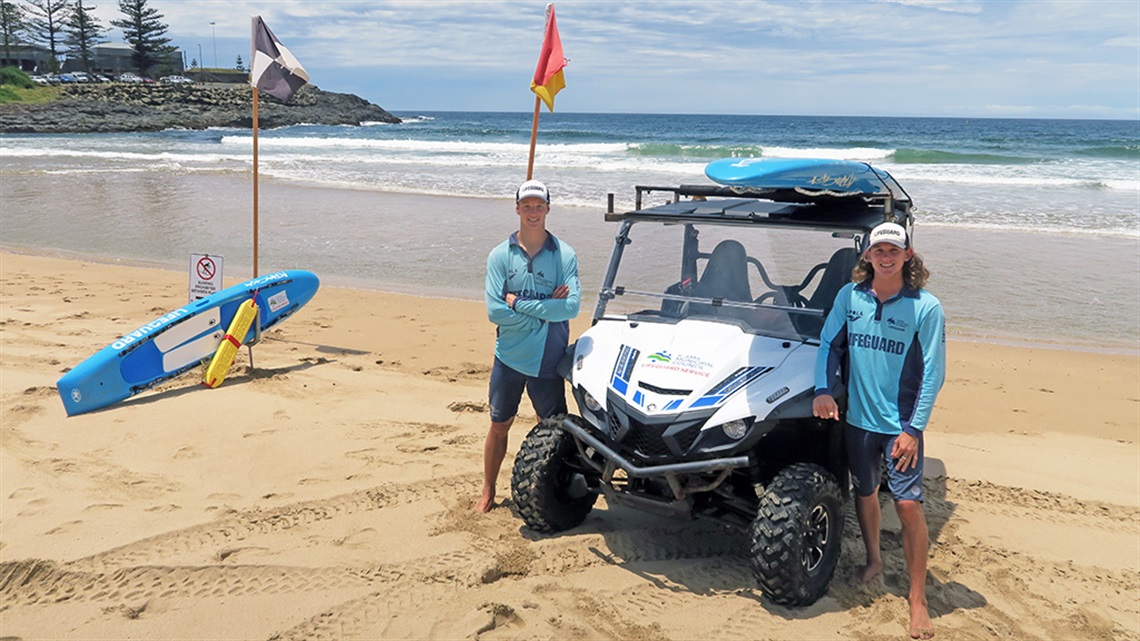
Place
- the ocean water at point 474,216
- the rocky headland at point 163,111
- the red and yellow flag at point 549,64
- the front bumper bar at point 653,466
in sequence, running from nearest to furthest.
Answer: the front bumper bar at point 653,466, the red and yellow flag at point 549,64, the ocean water at point 474,216, the rocky headland at point 163,111

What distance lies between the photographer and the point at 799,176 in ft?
15.1

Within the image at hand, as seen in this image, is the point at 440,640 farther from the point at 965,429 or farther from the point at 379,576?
the point at 965,429

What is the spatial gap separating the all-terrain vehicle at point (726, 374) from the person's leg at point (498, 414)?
323 millimetres

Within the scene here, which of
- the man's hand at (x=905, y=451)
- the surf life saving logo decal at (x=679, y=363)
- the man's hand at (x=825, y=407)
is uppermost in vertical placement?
the surf life saving logo decal at (x=679, y=363)

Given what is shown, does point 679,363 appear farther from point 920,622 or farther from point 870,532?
point 920,622

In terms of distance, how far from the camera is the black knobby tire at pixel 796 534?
3.92m

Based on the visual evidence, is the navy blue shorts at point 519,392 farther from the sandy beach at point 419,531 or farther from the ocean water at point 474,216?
the ocean water at point 474,216

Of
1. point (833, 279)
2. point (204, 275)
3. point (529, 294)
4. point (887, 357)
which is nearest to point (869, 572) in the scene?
point (887, 357)

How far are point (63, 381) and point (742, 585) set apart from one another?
5239 millimetres

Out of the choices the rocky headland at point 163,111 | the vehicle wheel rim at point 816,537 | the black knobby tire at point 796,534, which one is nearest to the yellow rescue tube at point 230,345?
the black knobby tire at point 796,534

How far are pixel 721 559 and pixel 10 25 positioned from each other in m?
98.3

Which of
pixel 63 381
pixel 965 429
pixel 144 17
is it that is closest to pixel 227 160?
pixel 63 381

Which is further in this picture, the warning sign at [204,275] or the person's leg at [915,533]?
the warning sign at [204,275]

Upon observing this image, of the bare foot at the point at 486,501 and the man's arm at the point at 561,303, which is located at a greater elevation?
the man's arm at the point at 561,303
